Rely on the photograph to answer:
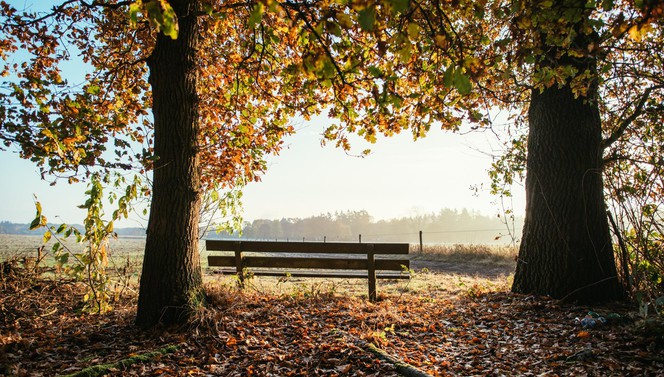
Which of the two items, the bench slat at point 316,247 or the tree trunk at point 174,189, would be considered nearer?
the tree trunk at point 174,189

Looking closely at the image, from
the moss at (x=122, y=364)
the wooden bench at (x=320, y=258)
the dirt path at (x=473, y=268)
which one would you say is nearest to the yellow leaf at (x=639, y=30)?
the moss at (x=122, y=364)

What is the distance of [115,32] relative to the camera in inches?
267

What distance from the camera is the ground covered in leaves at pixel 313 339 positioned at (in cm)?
348

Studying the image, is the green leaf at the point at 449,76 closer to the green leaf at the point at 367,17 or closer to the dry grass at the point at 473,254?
the green leaf at the point at 367,17

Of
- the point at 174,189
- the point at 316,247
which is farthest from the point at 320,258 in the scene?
the point at 174,189

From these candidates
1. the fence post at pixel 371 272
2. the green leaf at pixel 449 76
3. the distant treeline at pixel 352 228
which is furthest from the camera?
the distant treeline at pixel 352 228

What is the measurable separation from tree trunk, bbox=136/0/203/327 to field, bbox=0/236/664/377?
33 cm

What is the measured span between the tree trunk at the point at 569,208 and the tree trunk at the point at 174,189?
5.29 meters

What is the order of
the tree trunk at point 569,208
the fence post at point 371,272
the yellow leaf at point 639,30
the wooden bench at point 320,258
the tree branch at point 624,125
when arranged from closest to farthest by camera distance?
the yellow leaf at point 639,30 → the tree trunk at point 569,208 → the tree branch at point 624,125 → the fence post at point 371,272 → the wooden bench at point 320,258

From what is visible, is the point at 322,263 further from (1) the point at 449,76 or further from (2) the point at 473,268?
(2) the point at 473,268

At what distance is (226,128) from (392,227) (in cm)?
11573

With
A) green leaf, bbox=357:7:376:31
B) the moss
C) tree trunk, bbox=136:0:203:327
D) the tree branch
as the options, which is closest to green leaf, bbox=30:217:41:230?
tree trunk, bbox=136:0:203:327

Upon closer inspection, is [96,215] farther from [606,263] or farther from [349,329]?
[606,263]

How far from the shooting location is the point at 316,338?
14.1 ft
